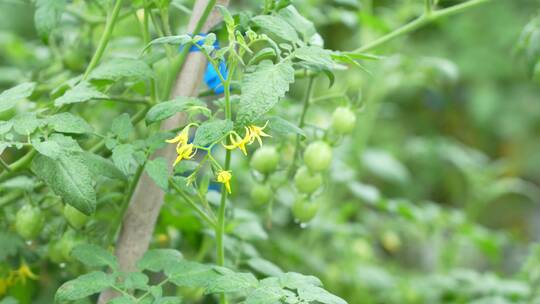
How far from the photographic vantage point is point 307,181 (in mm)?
985

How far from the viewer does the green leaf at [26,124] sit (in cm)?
75

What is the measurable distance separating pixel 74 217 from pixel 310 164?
278 millimetres

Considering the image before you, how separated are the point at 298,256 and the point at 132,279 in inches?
28.4

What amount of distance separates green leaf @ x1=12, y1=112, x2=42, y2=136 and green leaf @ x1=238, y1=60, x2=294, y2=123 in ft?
0.67

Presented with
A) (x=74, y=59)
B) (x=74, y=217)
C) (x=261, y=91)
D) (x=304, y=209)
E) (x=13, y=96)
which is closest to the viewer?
(x=261, y=91)

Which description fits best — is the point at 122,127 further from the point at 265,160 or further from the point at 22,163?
the point at 265,160

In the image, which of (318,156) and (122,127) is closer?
(122,127)

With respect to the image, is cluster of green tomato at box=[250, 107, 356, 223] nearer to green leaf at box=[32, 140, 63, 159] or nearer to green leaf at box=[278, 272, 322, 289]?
green leaf at box=[278, 272, 322, 289]

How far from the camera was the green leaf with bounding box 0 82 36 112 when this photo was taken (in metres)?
0.78

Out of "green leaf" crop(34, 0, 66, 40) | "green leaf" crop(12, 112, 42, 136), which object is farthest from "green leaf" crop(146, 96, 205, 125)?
"green leaf" crop(34, 0, 66, 40)

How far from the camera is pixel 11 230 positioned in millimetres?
988

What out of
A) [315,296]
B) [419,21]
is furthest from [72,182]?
[419,21]

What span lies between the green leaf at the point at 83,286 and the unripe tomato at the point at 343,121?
1.12ft

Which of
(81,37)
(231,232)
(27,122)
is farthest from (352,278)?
(27,122)
